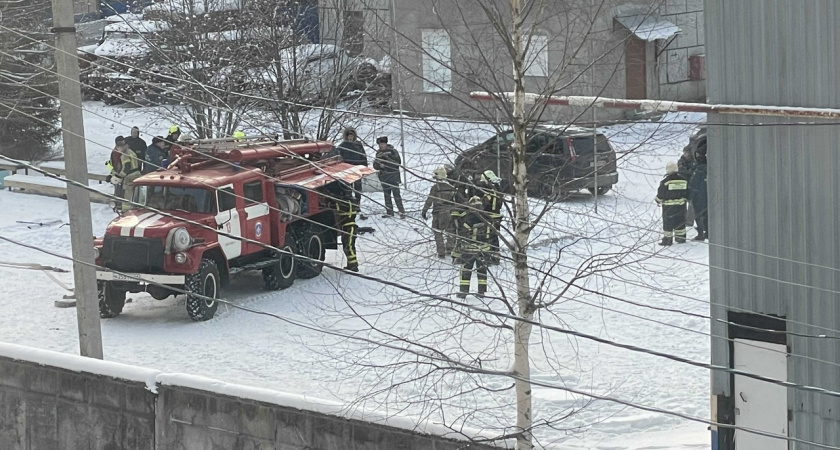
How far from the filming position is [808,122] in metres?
8.53

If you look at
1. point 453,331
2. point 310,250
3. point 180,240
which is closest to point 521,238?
point 453,331

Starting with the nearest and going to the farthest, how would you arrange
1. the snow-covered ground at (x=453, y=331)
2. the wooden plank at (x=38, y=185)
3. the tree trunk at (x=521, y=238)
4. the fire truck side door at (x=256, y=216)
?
1. the tree trunk at (x=521, y=238)
2. the snow-covered ground at (x=453, y=331)
3. the fire truck side door at (x=256, y=216)
4. the wooden plank at (x=38, y=185)

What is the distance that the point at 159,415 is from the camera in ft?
40.5

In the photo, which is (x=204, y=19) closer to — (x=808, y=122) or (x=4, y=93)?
(x=4, y=93)

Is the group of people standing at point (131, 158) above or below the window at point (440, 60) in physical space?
below

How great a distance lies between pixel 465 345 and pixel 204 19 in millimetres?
13569

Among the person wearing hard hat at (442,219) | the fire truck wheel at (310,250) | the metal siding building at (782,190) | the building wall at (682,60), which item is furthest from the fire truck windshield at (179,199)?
the building wall at (682,60)

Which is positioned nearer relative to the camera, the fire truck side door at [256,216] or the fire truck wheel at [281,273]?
the fire truck side door at [256,216]

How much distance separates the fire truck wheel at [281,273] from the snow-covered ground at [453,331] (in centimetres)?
17

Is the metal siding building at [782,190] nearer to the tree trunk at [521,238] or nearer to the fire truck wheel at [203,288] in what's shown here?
the tree trunk at [521,238]

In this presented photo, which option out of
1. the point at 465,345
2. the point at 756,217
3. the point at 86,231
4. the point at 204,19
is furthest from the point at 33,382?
the point at 204,19

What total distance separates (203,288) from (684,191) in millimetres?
8006

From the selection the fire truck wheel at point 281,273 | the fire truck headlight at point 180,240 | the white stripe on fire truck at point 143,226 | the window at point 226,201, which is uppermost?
the window at point 226,201

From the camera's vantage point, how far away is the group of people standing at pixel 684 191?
19109 mm
